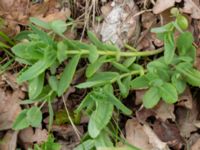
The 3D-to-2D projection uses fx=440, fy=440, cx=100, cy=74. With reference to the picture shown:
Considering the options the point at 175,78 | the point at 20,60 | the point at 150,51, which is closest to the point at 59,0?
the point at 20,60

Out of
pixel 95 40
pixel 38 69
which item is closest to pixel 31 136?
pixel 38 69

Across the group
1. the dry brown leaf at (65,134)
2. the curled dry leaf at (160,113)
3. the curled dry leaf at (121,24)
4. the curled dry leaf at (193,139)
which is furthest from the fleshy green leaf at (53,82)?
the curled dry leaf at (193,139)

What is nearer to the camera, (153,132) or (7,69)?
(153,132)

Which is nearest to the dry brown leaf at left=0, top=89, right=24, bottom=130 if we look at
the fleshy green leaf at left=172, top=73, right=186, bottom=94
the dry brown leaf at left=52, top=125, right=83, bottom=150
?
the dry brown leaf at left=52, top=125, right=83, bottom=150

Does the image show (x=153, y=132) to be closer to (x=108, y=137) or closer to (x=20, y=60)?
(x=108, y=137)

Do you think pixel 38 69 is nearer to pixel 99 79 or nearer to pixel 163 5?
pixel 99 79

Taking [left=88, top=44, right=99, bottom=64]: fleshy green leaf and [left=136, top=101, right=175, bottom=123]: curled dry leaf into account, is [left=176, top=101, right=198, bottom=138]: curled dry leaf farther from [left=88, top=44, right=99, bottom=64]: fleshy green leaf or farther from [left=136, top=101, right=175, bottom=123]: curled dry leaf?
[left=88, top=44, right=99, bottom=64]: fleshy green leaf
